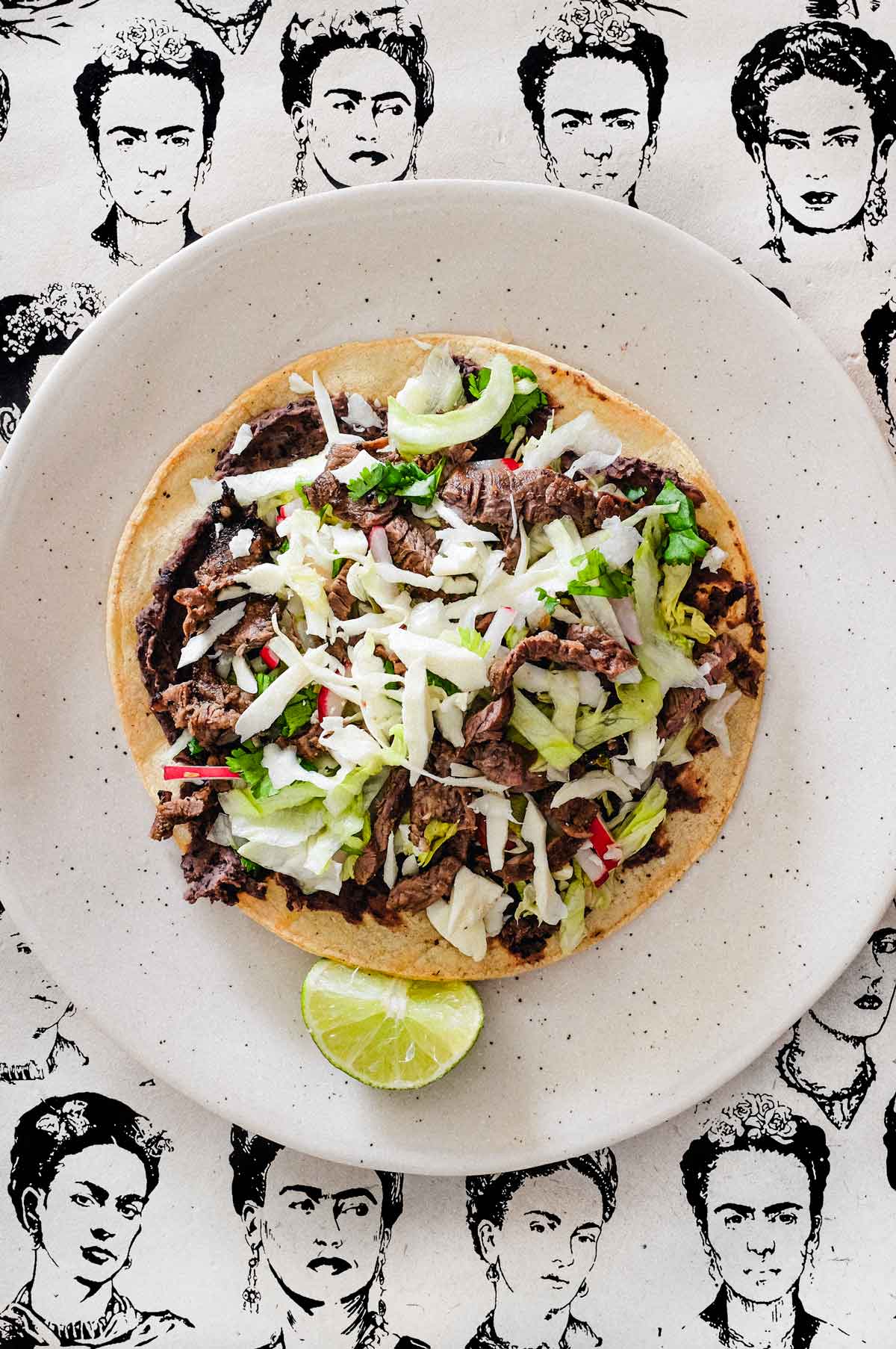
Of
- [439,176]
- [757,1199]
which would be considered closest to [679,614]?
[439,176]

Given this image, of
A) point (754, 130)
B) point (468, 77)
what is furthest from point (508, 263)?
point (754, 130)

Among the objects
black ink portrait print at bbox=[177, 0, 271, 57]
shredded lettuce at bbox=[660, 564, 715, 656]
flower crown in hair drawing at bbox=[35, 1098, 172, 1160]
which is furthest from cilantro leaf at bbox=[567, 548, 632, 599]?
flower crown in hair drawing at bbox=[35, 1098, 172, 1160]

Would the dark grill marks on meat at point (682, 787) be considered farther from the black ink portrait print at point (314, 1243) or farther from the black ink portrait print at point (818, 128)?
the black ink portrait print at point (818, 128)

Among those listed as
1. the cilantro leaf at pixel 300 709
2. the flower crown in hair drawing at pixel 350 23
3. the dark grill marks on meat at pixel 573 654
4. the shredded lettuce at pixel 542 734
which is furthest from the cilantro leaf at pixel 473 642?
the flower crown in hair drawing at pixel 350 23

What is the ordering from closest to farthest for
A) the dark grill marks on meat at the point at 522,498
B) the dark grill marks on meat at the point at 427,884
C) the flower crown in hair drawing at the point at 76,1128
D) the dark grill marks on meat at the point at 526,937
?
the dark grill marks on meat at the point at 522,498
the dark grill marks on meat at the point at 427,884
the dark grill marks on meat at the point at 526,937
the flower crown in hair drawing at the point at 76,1128

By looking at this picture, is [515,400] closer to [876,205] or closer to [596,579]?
[596,579]

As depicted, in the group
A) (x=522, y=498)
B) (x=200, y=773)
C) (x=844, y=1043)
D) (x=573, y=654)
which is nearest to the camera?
(x=573, y=654)

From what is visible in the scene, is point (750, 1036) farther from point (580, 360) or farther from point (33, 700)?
point (33, 700)
